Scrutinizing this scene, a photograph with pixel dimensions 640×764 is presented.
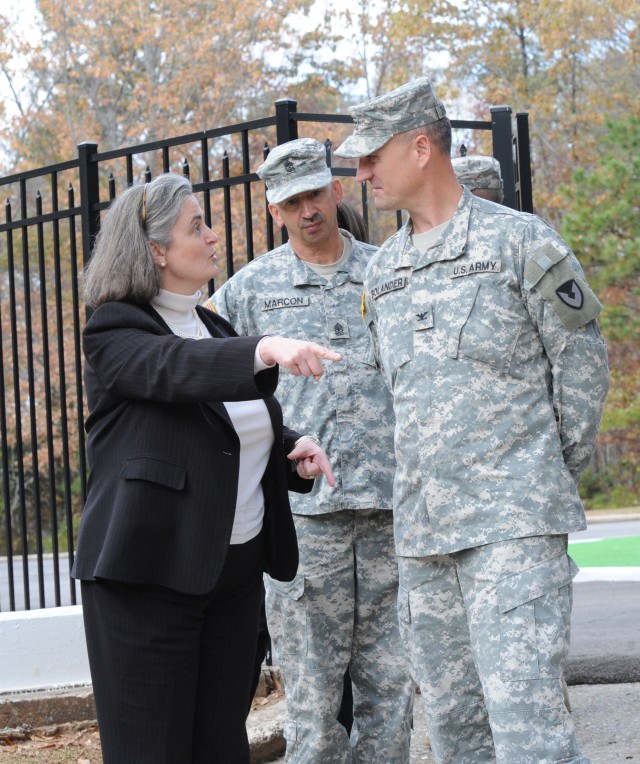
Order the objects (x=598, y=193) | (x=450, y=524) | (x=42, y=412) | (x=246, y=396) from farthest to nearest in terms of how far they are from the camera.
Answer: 1. (x=598, y=193)
2. (x=42, y=412)
3. (x=450, y=524)
4. (x=246, y=396)

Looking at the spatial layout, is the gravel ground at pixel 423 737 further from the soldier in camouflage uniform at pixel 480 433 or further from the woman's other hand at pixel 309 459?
→ the woman's other hand at pixel 309 459

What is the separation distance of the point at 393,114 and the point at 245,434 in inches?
37.3

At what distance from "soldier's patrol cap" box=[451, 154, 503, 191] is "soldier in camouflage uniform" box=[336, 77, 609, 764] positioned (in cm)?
155

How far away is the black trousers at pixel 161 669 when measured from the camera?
2740 mm

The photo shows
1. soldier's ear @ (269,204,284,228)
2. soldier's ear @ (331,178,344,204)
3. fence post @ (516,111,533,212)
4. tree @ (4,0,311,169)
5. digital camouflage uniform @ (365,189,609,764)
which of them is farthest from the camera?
tree @ (4,0,311,169)

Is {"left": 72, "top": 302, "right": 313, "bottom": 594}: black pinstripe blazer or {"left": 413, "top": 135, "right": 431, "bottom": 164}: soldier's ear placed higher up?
{"left": 413, "top": 135, "right": 431, "bottom": 164}: soldier's ear

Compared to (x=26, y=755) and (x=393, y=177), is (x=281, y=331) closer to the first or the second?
(x=393, y=177)

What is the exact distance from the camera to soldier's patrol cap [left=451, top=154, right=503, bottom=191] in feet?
15.6

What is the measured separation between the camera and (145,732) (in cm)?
274

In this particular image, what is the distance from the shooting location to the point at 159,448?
2.78 m

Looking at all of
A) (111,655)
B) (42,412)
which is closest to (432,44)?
(42,412)

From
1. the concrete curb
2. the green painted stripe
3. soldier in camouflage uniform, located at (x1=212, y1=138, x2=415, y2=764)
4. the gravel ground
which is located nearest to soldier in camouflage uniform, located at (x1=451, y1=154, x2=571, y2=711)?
the gravel ground

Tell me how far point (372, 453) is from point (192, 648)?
4.19 ft

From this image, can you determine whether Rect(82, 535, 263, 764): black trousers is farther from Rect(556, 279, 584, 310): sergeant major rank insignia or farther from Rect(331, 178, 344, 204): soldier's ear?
Rect(331, 178, 344, 204): soldier's ear
